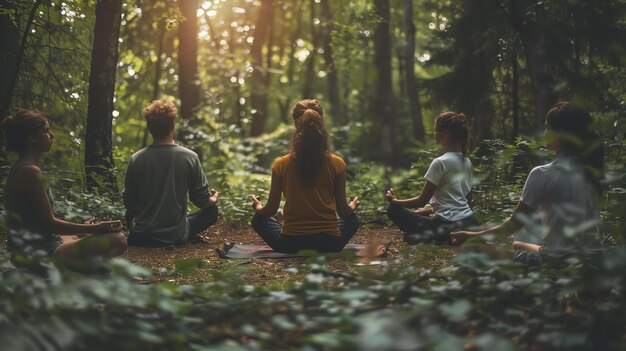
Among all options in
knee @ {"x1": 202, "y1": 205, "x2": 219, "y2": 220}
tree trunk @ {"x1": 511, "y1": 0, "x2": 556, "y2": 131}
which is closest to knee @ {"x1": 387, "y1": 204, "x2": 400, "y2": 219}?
knee @ {"x1": 202, "y1": 205, "x2": 219, "y2": 220}

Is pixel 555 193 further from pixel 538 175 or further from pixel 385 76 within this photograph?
pixel 385 76

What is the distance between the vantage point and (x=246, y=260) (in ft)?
23.1

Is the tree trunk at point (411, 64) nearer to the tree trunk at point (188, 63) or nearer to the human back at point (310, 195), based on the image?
the tree trunk at point (188, 63)

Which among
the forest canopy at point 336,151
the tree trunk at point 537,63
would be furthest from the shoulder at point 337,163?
the tree trunk at point 537,63

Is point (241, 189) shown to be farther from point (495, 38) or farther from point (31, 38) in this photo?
point (495, 38)

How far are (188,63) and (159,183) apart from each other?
8.50 metres

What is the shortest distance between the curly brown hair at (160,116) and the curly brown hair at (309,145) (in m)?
1.59

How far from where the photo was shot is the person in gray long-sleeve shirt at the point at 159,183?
7.67 meters

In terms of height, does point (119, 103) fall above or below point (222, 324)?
above

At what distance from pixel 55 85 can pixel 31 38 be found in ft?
3.07

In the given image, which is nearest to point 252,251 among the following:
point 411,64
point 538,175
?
point 538,175

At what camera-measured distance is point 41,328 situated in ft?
8.48

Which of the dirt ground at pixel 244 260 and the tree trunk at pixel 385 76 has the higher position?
the tree trunk at pixel 385 76

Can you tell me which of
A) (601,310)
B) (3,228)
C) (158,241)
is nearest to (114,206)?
(158,241)
